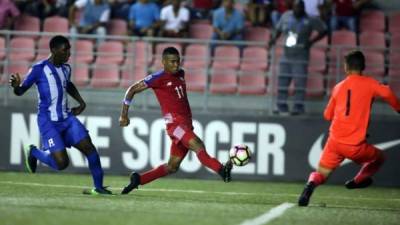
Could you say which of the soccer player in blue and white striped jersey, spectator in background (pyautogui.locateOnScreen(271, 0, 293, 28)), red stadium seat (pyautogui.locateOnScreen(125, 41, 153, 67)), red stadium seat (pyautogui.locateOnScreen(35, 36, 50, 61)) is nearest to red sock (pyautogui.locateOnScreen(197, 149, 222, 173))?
the soccer player in blue and white striped jersey

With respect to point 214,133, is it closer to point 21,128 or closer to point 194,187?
point 194,187

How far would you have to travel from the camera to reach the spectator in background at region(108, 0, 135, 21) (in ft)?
70.3

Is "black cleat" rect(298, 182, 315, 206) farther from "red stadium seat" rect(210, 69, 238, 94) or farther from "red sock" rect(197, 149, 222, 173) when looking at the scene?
"red stadium seat" rect(210, 69, 238, 94)

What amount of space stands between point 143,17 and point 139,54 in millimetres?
1069

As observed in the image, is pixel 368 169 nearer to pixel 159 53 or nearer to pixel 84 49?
pixel 159 53

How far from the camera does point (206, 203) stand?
12.9m

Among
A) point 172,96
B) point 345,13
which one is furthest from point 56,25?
point 172,96

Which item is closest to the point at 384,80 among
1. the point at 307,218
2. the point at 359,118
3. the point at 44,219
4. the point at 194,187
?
the point at 194,187

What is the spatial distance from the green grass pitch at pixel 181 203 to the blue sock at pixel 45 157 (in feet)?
1.28

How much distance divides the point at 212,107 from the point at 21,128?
11.7ft

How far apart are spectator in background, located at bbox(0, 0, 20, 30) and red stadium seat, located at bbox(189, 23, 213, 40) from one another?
140 inches

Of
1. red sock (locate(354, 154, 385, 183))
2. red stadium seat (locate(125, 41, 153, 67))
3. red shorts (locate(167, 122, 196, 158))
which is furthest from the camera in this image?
red stadium seat (locate(125, 41, 153, 67))

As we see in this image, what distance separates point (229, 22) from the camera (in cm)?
2020

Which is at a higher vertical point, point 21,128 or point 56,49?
point 56,49
